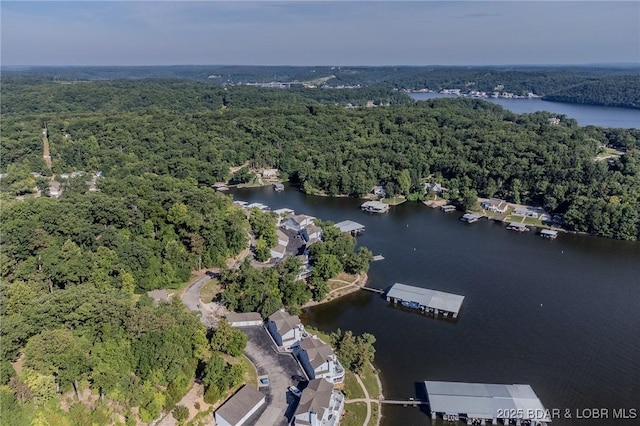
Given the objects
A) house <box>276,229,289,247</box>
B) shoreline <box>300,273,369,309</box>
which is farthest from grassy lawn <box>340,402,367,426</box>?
house <box>276,229,289,247</box>

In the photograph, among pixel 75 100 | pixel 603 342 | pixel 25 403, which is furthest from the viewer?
pixel 75 100

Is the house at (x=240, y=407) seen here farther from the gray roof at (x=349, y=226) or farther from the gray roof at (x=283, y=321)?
the gray roof at (x=349, y=226)

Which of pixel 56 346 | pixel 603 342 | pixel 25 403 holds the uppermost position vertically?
pixel 56 346

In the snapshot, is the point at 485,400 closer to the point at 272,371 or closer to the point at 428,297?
the point at 428,297

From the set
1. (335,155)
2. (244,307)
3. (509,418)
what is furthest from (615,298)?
(335,155)

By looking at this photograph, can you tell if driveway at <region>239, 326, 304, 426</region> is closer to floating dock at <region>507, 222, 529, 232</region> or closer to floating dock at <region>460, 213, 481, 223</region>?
floating dock at <region>460, 213, 481, 223</region>

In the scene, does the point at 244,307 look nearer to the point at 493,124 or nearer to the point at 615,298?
the point at 615,298

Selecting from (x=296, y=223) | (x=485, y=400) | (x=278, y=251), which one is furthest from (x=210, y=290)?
(x=485, y=400)
